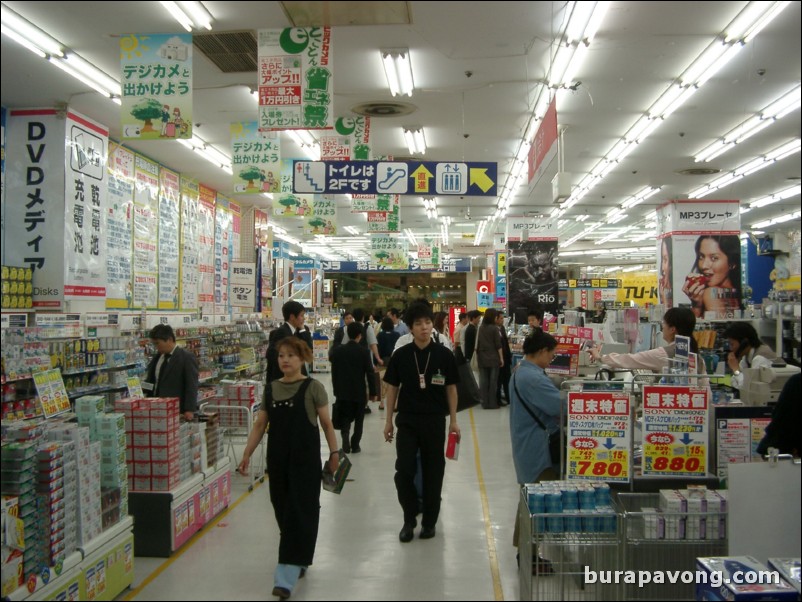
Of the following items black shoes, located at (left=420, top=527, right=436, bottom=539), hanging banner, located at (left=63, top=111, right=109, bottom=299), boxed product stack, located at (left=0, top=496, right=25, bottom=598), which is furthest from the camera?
hanging banner, located at (left=63, top=111, right=109, bottom=299)

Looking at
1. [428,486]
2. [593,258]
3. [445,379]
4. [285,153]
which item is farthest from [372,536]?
[593,258]

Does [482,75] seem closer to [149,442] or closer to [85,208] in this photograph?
[85,208]

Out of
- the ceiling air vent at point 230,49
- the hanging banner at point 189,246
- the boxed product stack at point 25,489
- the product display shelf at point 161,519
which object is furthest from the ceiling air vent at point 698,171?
the boxed product stack at point 25,489

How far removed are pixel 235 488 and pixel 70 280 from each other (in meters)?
3.74

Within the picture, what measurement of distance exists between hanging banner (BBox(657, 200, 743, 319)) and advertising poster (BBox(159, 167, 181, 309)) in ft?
38.0

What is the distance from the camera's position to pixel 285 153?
39.5ft

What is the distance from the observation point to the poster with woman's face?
16406mm

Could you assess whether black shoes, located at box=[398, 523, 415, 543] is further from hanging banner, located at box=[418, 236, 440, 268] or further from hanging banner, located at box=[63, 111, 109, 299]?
hanging banner, located at box=[418, 236, 440, 268]

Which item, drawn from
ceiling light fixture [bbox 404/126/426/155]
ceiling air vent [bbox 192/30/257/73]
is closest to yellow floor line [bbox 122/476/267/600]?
ceiling air vent [bbox 192/30/257/73]

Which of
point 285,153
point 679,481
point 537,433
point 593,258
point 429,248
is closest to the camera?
point 679,481

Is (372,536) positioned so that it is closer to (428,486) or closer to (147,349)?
(428,486)

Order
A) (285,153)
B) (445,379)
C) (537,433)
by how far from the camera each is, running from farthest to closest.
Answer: (285,153) → (445,379) → (537,433)

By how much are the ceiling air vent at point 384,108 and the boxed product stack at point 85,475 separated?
22.7 ft

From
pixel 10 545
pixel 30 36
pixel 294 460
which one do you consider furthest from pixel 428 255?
pixel 10 545
